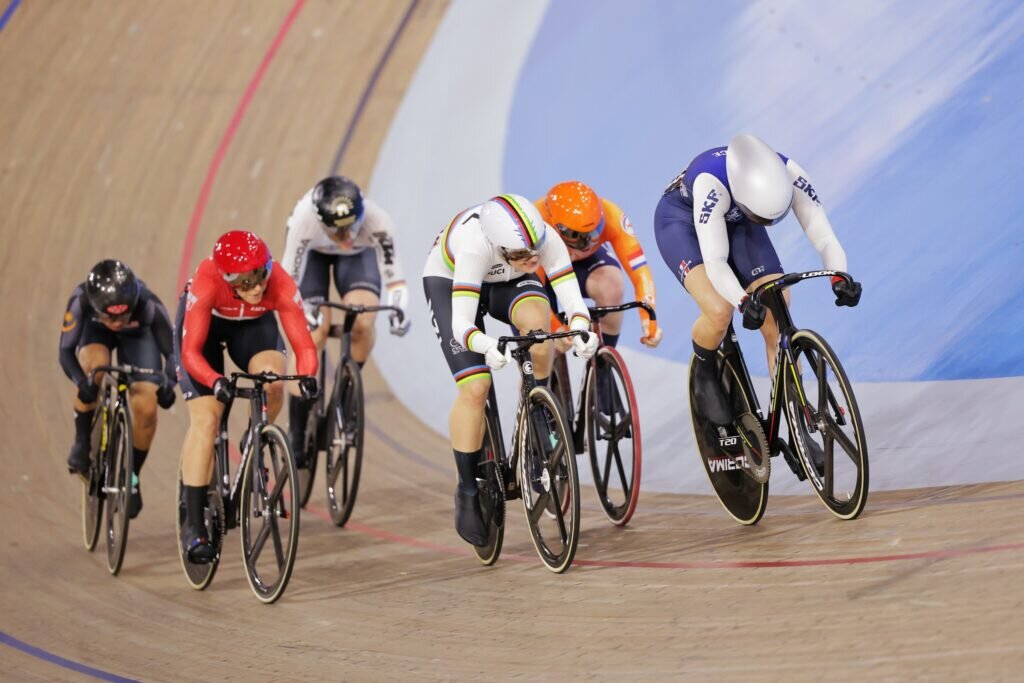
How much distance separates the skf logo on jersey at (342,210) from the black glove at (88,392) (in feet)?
4.00

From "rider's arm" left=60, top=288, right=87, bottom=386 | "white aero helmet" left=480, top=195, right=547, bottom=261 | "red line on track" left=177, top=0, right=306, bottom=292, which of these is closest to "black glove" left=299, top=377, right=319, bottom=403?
"white aero helmet" left=480, top=195, right=547, bottom=261

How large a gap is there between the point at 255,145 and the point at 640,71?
3070 millimetres

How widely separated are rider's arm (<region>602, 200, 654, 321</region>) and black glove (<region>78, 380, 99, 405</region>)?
7.36 ft

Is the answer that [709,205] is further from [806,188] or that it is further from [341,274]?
[341,274]

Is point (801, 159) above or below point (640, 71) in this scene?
below

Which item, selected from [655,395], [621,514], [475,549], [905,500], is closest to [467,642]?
[475,549]

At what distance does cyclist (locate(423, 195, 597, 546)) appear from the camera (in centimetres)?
405

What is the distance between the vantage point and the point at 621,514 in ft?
15.9

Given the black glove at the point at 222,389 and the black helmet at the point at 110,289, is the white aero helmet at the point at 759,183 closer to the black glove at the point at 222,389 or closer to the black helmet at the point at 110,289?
the black glove at the point at 222,389

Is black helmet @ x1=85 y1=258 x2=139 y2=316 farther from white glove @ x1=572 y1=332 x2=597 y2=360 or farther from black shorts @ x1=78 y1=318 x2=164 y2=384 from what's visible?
white glove @ x1=572 y1=332 x2=597 y2=360

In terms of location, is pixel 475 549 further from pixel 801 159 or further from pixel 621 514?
pixel 801 159

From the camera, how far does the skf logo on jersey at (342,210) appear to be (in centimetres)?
543

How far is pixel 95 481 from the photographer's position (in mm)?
5434

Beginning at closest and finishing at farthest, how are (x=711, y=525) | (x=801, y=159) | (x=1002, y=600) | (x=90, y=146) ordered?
(x=1002, y=600), (x=711, y=525), (x=801, y=159), (x=90, y=146)
